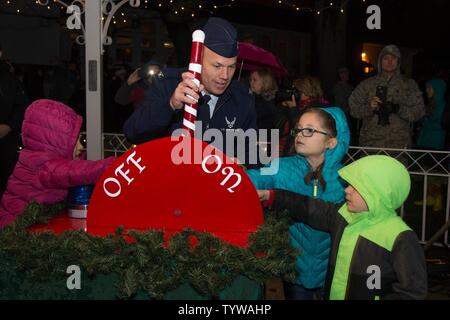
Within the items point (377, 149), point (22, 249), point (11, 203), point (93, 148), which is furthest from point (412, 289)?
point (377, 149)

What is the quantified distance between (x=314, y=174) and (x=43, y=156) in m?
1.40

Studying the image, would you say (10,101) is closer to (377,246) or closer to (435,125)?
(377,246)

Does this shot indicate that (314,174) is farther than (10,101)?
No

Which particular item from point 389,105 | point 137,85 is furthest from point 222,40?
point 137,85

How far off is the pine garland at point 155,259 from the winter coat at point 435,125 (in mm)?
6605

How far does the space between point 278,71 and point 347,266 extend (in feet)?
19.3

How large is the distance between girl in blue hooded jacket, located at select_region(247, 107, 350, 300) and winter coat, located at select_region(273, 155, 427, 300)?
15.0 inches

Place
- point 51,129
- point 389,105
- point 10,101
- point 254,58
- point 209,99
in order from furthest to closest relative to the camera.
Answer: point 254,58 < point 389,105 < point 10,101 < point 51,129 < point 209,99

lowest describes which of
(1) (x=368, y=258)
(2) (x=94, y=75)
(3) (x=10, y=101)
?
(1) (x=368, y=258)

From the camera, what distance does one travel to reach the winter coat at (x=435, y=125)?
788cm

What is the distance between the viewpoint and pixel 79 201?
8.26 ft

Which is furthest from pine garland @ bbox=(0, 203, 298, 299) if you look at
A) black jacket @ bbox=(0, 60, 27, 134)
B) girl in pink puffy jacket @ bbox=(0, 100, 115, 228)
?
black jacket @ bbox=(0, 60, 27, 134)

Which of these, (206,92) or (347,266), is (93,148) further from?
(347,266)

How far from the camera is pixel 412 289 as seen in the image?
213cm
